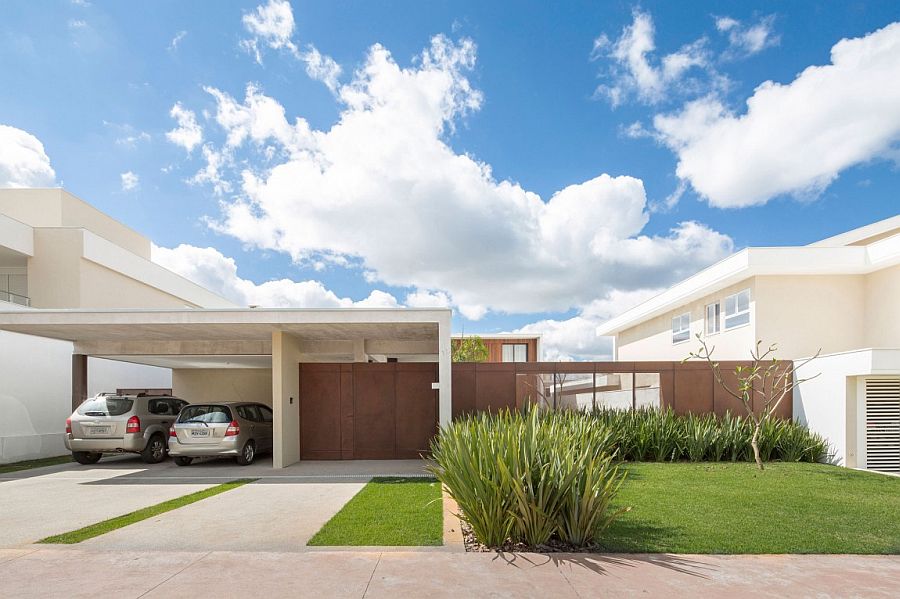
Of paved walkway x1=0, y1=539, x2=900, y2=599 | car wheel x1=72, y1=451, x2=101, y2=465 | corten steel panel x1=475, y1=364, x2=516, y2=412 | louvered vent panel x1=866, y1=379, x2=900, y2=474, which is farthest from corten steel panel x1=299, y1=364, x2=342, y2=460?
louvered vent panel x1=866, y1=379, x2=900, y2=474

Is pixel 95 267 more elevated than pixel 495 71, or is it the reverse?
pixel 495 71

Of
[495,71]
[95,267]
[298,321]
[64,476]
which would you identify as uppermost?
[495,71]

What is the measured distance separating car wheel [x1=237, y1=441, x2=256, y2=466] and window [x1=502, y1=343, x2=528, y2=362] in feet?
90.4

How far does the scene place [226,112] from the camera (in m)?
13.1

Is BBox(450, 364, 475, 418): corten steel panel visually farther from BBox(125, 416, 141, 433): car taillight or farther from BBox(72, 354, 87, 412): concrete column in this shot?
BBox(72, 354, 87, 412): concrete column

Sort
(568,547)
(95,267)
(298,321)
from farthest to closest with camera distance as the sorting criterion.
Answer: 1. (95,267)
2. (298,321)
3. (568,547)

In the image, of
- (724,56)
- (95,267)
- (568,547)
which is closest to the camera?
(568,547)

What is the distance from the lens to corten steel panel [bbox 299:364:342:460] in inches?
559

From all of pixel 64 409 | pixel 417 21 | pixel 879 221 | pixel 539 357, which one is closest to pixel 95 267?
pixel 64 409

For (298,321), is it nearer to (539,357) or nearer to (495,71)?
(495,71)

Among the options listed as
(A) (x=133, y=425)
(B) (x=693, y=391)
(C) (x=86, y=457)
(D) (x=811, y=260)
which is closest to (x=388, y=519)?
(A) (x=133, y=425)

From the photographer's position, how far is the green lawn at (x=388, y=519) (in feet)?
20.3

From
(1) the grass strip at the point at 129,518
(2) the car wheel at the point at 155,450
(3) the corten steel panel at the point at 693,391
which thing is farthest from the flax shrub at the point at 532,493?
(2) the car wheel at the point at 155,450

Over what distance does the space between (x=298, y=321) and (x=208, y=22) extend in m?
6.37
